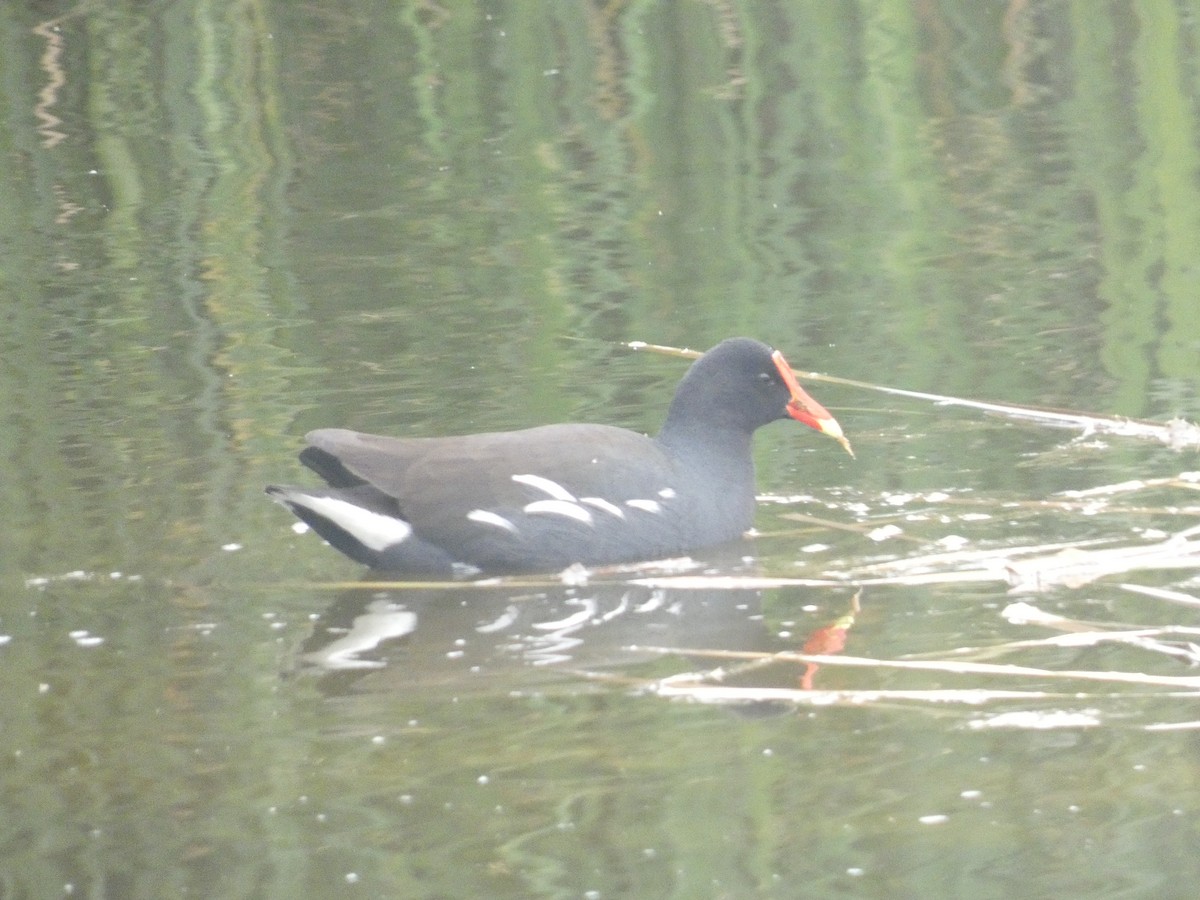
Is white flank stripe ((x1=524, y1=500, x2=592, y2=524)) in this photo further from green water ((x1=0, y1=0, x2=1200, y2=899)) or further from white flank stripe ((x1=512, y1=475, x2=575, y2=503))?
green water ((x1=0, y1=0, x2=1200, y2=899))

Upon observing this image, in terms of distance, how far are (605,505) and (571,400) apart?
1522mm

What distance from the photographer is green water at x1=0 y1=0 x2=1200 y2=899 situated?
14.0ft

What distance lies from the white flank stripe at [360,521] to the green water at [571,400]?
0.16 m

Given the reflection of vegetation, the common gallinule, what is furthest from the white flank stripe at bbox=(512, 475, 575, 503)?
the reflection of vegetation

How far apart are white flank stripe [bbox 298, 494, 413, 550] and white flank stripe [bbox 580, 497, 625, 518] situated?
52 centimetres

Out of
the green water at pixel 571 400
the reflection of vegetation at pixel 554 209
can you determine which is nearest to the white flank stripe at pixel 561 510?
the green water at pixel 571 400

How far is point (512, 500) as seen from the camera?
6012 millimetres

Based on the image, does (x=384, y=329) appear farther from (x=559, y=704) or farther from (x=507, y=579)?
(x=559, y=704)

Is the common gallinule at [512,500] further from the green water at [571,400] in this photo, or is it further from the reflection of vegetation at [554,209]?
the reflection of vegetation at [554,209]

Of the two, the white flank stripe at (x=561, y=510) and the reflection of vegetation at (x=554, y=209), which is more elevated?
the reflection of vegetation at (x=554, y=209)

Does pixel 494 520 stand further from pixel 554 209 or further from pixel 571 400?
pixel 554 209

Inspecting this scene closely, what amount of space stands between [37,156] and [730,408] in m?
7.21

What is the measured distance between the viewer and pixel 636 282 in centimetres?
929

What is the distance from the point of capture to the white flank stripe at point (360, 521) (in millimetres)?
5895
